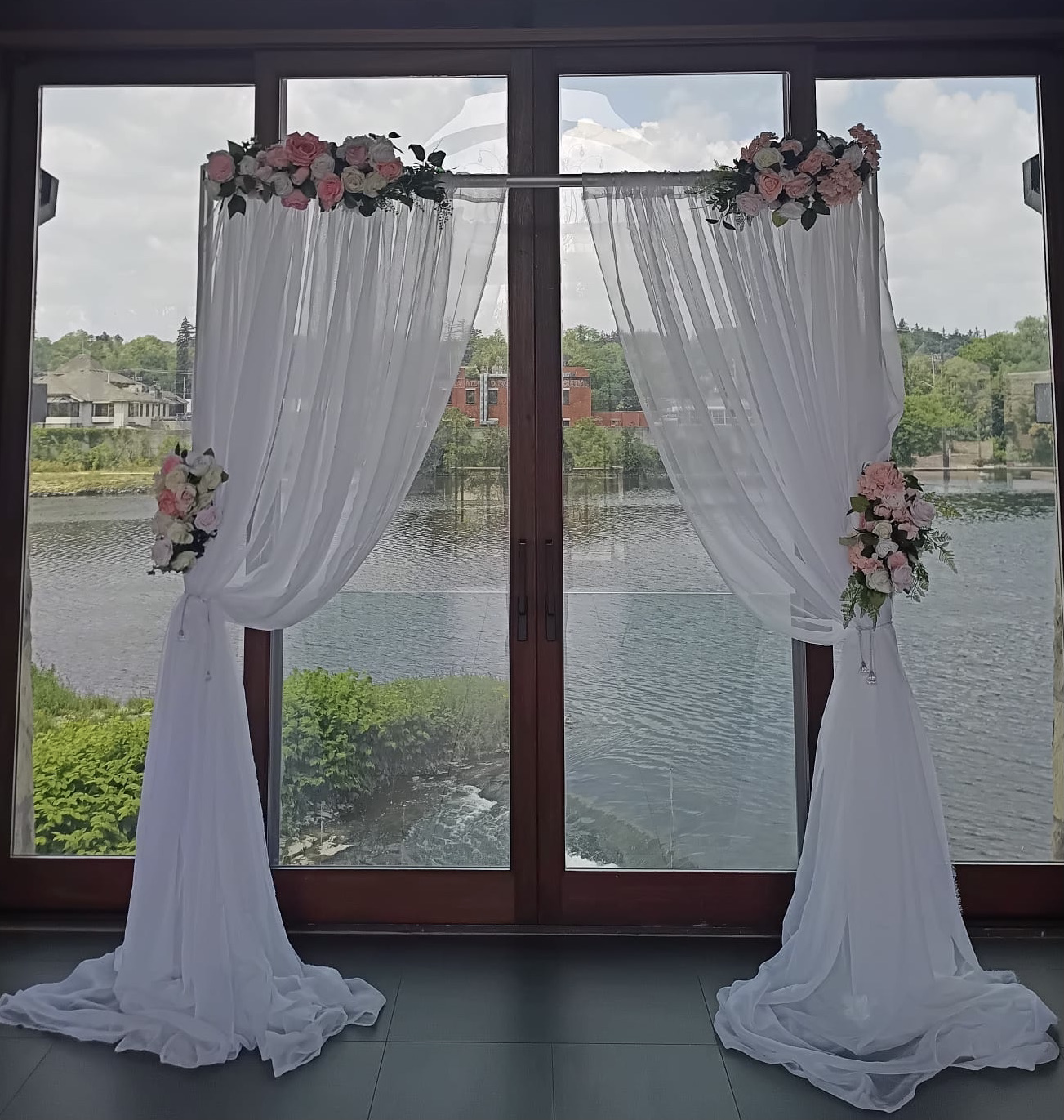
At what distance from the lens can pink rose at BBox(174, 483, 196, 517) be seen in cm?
221

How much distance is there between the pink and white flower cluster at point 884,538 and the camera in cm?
215

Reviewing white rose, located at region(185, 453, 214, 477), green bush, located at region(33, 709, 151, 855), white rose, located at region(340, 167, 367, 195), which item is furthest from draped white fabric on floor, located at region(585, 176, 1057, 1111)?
green bush, located at region(33, 709, 151, 855)

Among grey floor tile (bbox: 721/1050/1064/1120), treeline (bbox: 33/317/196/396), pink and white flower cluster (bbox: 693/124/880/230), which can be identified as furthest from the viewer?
treeline (bbox: 33/317/196/396)

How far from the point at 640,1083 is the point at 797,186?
2.22 meters

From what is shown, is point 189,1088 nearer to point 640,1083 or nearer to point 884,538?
point 640,1083

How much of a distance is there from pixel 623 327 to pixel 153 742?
1.65m

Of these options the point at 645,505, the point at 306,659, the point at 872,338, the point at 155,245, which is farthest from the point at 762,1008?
the point at 155,245

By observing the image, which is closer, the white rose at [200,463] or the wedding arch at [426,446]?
the wedding arch at [426,446]

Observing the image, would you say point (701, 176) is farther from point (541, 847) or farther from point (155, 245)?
point (541, 847)

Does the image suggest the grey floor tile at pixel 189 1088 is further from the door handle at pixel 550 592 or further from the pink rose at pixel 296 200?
the pink rose at pixel 296 200

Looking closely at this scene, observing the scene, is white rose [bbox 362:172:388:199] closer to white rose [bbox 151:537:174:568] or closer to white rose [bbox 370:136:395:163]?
white rose [bbox 370:136:395:163]

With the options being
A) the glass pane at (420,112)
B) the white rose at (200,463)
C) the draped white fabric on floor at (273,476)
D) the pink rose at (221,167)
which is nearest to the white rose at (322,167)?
the draped white fabric on floor at (273,476)

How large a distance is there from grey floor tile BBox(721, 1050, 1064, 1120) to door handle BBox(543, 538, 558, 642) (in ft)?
3.87

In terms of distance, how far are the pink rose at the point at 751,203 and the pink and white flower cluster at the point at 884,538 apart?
75 centimetres
